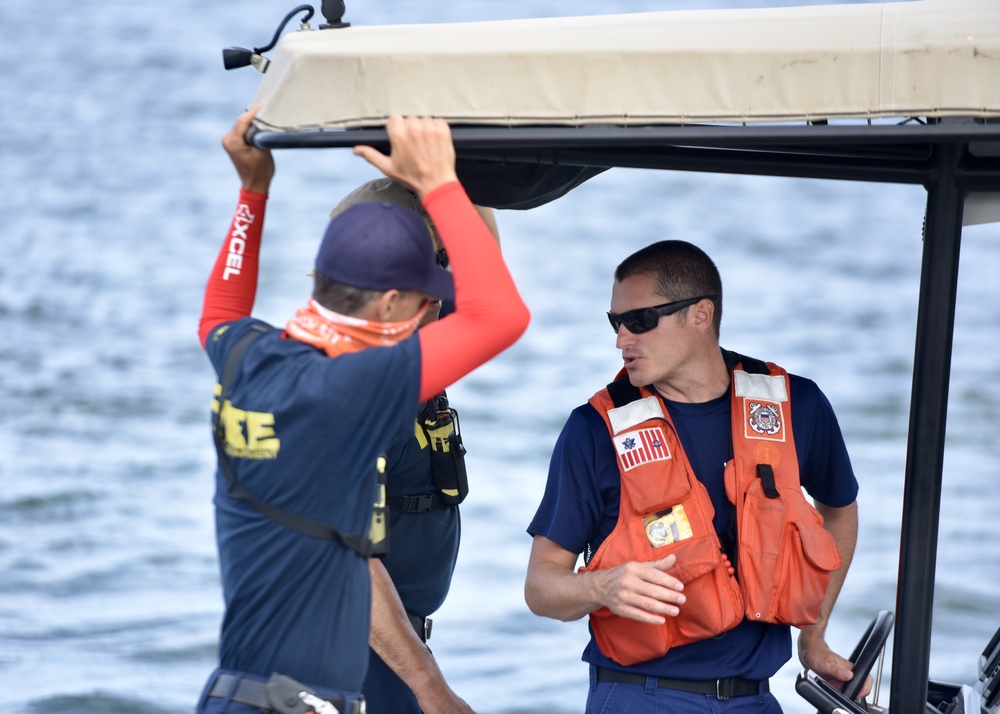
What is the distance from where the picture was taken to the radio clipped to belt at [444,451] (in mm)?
3420

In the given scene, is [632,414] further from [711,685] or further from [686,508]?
[711,685]

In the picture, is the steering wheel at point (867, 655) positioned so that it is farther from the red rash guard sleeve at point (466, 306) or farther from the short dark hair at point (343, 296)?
the short dark hair at point (343, 296)

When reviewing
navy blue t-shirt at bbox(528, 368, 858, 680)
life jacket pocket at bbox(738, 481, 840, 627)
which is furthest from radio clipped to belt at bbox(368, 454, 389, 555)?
life jacket pocket at bbox(738, 481, 840, 627)

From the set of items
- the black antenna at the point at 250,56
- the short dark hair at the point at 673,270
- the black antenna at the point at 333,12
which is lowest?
the short dark hair at the point at 673,270

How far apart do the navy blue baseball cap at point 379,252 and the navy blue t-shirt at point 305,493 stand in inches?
5.5

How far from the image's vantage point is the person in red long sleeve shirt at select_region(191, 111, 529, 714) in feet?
7.68

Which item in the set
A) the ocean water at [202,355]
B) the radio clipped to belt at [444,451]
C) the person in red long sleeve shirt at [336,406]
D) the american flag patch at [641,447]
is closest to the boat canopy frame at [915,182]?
the person in red long sleeve shirt at [336,406]

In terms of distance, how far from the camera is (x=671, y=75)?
2.46m

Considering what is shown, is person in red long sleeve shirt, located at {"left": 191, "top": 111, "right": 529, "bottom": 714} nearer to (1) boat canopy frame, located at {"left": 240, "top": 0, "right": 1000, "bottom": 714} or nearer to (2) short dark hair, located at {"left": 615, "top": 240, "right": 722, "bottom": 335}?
(1) boat canopy frame, located at {"left": 240, "top": 0, "right": 1000, "bottom": 714}

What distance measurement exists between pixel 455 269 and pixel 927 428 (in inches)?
45.8

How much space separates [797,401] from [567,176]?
857mm

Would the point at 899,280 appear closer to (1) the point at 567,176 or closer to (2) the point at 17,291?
(2) the point at 17,291

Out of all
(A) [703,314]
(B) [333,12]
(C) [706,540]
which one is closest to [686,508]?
(C) [706,540]

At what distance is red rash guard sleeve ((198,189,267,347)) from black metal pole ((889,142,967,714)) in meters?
1.48
